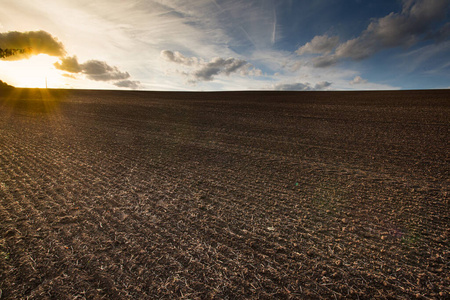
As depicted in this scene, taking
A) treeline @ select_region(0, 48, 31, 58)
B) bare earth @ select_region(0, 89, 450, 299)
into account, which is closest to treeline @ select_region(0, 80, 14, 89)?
treeline @ select_region(0, 48, 31, 58)

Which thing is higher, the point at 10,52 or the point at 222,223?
the point at 10,52

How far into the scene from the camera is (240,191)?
489 cm

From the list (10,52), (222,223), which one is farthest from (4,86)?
(222,223)

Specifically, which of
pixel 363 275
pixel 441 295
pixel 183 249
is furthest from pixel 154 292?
pixel 441 295

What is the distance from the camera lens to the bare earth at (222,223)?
2.50 meters

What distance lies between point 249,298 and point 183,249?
3.91 feet

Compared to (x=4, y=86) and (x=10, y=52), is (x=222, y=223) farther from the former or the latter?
(x=4, y=86)

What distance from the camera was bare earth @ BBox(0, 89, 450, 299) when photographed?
250cm

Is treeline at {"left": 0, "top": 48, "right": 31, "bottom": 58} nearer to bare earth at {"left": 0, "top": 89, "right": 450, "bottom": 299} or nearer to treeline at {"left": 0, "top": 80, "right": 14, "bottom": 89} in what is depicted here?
bare earth at {"left": 0, "top": 89, "right": 450, "bottom": 299}

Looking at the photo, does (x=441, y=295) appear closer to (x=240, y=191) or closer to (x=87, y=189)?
(x=240, y=191)

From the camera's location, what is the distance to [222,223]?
3660 mm

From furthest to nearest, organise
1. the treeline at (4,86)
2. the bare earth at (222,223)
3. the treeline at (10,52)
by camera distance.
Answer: the treeline at (4,86)
the treeline at (10,52)
the bare earth at (222,223)

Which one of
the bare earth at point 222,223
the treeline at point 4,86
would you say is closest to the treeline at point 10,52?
the bare earth at point 222,223

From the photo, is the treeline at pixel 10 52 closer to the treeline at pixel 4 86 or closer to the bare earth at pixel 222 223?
the bare earth at pixel 222 223
